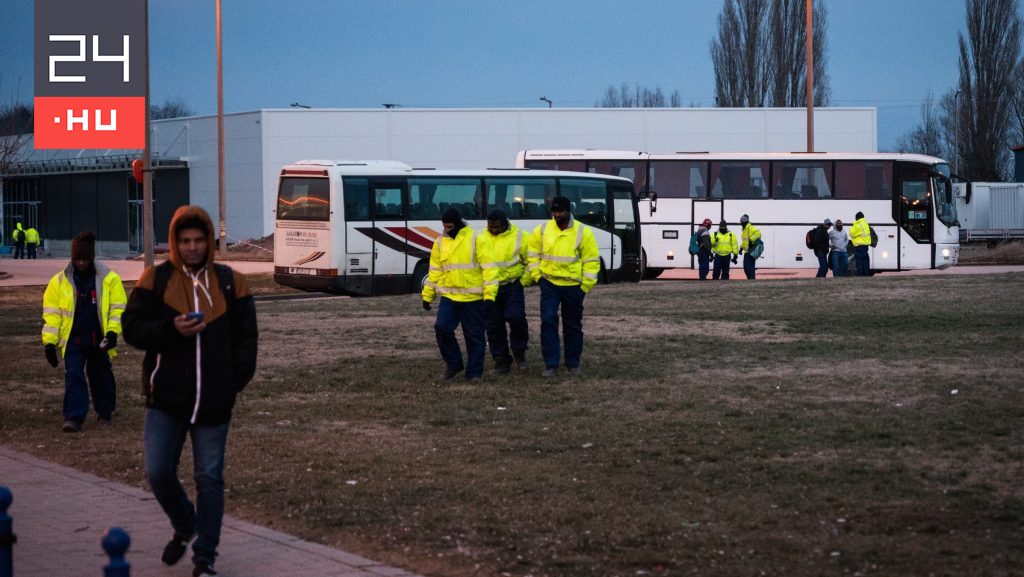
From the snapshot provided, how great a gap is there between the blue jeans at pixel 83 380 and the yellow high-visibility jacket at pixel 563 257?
14.3 feet

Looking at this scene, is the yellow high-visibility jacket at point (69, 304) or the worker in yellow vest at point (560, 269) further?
the worker in yellow vest at point (560, 269)

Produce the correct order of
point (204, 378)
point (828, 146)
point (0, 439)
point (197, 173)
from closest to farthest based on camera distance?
1. point (204, 378)
2. point (0, 439)
3. point (828, 146)
4. point (197, 173)

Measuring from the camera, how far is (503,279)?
14078 mm

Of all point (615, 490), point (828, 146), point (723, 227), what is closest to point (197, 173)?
point (828, 146)

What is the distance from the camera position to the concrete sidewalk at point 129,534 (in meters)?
6.72

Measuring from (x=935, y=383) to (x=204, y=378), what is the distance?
8258mm

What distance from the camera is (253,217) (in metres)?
59.7

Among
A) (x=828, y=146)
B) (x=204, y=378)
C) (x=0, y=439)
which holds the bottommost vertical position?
(x=0, y=439)

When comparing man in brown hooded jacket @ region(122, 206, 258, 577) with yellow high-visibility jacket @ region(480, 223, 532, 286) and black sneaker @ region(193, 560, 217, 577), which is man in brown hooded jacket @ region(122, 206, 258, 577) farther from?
yellow high-visibility jacket @ region(480, 223, 532, 286)

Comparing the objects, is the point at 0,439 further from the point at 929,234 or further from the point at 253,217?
the point at 253,217

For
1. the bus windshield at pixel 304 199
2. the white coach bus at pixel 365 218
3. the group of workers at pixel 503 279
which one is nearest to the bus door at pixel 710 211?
the white coach bus at pixel 365 218

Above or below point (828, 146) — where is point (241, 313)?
below

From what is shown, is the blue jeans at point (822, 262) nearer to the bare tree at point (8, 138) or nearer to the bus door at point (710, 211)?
the bus door at point (710, 211)

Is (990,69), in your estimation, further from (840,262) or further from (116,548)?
(116,548)
